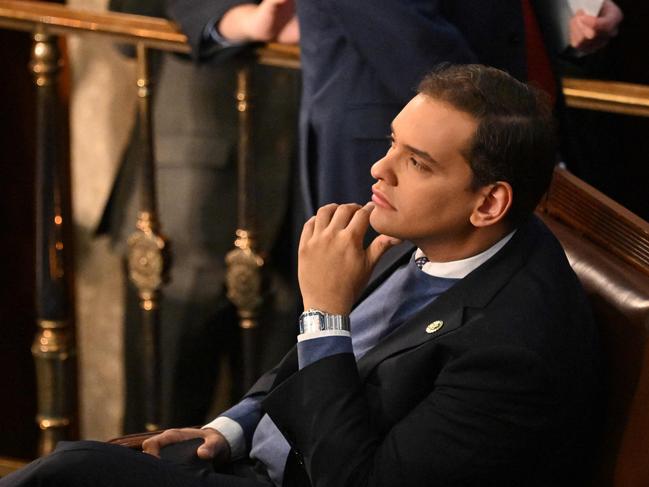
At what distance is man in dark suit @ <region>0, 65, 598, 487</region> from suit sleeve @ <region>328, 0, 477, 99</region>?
0.77 metres

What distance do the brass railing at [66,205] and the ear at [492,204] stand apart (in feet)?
3.72

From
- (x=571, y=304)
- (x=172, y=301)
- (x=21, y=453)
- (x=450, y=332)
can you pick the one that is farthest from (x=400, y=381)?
(x=21, y=453)

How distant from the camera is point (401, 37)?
2824 mm

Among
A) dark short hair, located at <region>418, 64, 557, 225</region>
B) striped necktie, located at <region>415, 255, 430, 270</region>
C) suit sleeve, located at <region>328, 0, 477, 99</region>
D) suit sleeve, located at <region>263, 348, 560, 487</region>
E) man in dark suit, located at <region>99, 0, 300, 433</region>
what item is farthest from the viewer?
man in dark suit, located at <region>99, 0, 300, 433</region>

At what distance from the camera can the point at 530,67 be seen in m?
3.08

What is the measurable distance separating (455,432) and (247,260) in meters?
1.65

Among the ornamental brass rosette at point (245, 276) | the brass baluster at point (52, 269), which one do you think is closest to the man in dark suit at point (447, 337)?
the ornamental brass rosette at point (245, 276)

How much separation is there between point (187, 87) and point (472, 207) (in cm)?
201

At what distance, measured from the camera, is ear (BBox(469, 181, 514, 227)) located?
1982 mm

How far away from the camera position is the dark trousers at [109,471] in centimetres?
200

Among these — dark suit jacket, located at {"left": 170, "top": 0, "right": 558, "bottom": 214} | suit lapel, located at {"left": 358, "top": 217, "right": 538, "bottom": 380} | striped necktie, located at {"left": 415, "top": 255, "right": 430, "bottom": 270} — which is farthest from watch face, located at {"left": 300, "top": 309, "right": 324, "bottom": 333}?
dark suit jacket, located at {"left": 170, "top": 0, "right": 558, "bottom": 214}

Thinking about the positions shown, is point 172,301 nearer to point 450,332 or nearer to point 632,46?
point 632,46

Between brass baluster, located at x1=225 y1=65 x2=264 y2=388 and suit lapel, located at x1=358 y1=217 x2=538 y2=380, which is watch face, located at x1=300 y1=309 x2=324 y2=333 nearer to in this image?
suit lapel, located at x1=358 y1=217 x2=538 y2=380

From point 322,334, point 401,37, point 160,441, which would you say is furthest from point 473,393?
point 401,37
